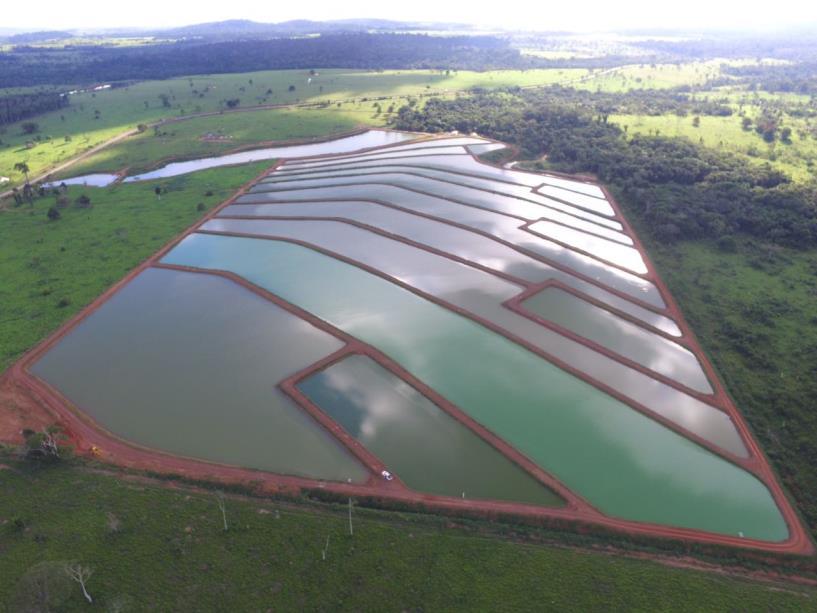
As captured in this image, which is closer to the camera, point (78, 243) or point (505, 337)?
point (505, 337)

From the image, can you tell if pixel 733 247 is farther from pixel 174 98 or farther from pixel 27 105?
pixel 27 105

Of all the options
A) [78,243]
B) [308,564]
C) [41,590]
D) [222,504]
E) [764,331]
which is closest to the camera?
[41,590]

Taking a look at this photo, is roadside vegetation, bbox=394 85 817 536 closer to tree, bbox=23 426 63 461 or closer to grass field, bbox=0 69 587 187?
tree, bbox=23 426 63 461

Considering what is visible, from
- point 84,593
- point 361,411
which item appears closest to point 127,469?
point 84,593

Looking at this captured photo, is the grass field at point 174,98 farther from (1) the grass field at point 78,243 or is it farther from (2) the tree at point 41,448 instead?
(2) the tree at point 41,448

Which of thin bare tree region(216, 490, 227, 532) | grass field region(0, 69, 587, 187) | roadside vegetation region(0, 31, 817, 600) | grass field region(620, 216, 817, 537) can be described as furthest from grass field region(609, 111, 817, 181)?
thin bare tree region(216, 490, 227, 532)

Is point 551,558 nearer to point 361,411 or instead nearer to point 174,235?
point 361,411

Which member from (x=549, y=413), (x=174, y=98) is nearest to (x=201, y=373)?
(x=549, y=413)
